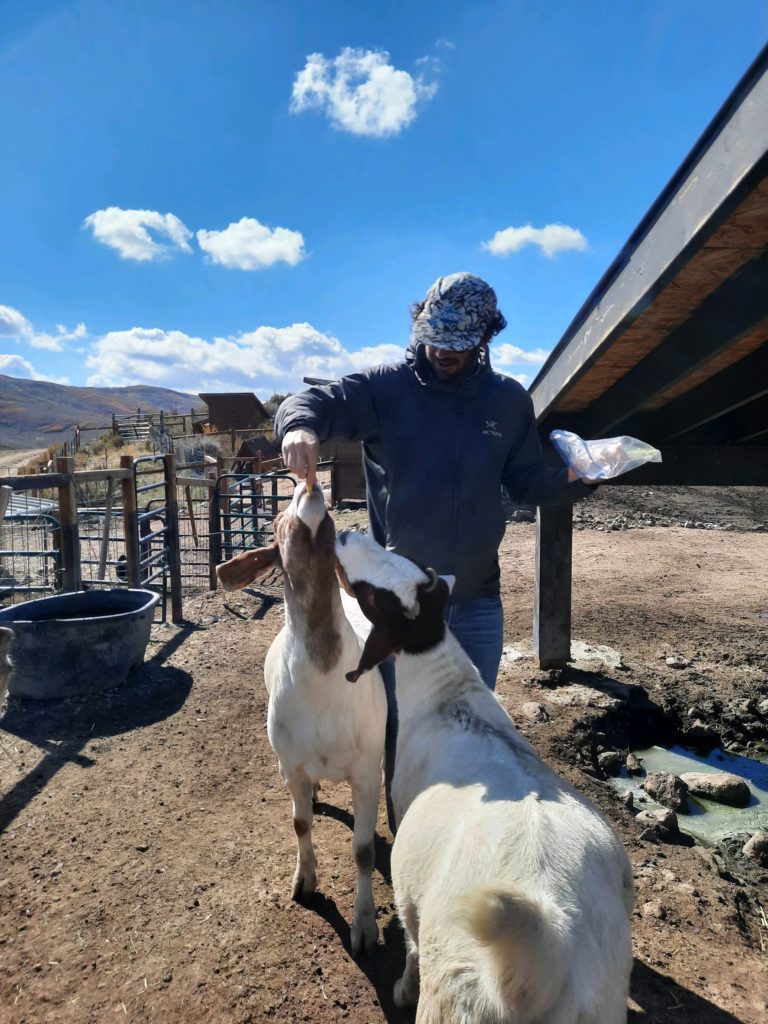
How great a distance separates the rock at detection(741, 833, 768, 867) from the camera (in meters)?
3.64

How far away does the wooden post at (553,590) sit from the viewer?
611 cm

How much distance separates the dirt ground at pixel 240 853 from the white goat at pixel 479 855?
68 centimetres

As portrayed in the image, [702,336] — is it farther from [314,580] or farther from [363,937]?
[363,937]

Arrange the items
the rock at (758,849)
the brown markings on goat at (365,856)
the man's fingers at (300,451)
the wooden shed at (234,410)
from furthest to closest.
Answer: the wooden shed at (234,410) → the rock at (758,849) → the brown markings on goat at (365,856) → the man's fingers at (300,451)

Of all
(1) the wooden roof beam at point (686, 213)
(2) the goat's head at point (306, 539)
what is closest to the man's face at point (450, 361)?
(2) the goat's head at point (306, 539)

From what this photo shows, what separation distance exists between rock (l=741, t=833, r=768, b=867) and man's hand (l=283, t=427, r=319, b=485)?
3.21 meters

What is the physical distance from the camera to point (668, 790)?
4.19m

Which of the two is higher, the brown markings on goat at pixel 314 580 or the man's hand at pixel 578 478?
the man's hand at pixel 578 478

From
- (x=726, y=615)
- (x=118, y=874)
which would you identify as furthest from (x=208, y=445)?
(x=118, y=874)

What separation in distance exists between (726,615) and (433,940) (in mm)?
7147

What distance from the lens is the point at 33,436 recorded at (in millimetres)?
110625

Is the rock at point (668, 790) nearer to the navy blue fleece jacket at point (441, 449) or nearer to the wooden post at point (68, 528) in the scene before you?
the navy blue fleece jacket at point (441, 449)

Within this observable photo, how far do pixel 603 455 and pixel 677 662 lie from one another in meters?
4.43

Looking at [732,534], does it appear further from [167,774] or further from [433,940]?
[433,940]
